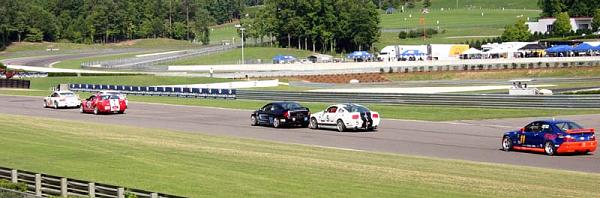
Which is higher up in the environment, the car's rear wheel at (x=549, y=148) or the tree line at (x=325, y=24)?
the tree line at (x=325, y=24)

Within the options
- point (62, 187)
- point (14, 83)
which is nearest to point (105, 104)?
point (62, 187)

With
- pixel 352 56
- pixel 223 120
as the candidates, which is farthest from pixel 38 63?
pixel 223 120

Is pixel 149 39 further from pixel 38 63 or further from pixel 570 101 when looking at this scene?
pixel 570 101

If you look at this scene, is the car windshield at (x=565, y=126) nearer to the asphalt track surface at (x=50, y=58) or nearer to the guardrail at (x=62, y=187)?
the guardrail at (x=62, y=187)

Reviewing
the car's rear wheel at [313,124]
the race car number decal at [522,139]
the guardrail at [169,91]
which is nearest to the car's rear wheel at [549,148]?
the race car number decal at [522,139]

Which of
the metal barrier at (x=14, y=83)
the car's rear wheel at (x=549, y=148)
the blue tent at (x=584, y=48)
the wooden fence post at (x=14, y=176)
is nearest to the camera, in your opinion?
the wooden fence post at (x=14, y=176)

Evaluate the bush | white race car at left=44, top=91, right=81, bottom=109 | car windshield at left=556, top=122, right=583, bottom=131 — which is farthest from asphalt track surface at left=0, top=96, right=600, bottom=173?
the bush

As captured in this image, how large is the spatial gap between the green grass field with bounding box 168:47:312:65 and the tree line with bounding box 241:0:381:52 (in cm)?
623

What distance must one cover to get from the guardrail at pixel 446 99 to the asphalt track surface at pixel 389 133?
3.50 meters

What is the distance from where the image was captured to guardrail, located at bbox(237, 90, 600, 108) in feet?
156

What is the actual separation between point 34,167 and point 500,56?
101 m

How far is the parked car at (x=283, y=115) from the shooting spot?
1651 inches

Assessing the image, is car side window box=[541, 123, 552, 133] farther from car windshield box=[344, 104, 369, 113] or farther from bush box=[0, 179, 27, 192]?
bush box=[0, 179, 27, 192]

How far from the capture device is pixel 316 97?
197 feet
